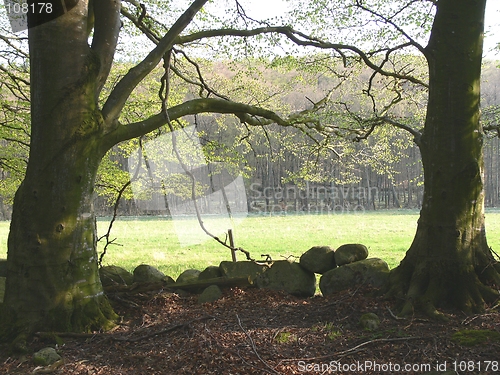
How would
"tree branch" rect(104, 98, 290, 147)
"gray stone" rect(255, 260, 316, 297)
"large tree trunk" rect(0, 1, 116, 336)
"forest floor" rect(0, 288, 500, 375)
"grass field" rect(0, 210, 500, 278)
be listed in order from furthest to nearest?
1. "grass field" rect(0, 210, 500, 278)
2. "gray stone" rect(255, 260, 316, 297)
3. "tree branch" rect(104, 98, 290, 147)
4. "large tree trunk" rect(0, 1, 116, 336)
5. "forest floor" rect(0, 288, 500, 375)

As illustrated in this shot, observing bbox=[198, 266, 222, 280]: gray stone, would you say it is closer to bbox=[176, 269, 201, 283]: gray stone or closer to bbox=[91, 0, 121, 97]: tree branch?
bbox=[176, 269, 201, 283]: gray stone

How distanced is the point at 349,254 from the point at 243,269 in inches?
70.7

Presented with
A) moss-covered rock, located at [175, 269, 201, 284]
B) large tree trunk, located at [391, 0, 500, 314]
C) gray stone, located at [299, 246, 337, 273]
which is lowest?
moss-covered rock, located at [175, 269, 201, 284]

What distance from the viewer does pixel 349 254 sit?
6824 mm

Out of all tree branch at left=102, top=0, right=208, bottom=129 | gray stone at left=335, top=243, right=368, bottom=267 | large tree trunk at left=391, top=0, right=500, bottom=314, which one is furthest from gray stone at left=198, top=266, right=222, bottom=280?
tree branch at left=102, top=0, right=208, bottom=129

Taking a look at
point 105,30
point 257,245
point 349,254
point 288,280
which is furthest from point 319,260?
point 257,245

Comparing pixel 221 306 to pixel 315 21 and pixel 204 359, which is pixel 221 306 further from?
pixel 315 21

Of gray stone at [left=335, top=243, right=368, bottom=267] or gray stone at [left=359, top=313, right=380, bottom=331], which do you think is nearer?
gray stone at [left=359, top=313, right=380, bottom=331]

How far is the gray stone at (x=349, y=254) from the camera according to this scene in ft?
22.4

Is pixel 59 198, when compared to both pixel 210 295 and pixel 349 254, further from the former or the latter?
pixel 349 254

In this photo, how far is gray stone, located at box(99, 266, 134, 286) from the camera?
6867 millimetres

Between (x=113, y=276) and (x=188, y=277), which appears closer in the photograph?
(x=113, y=276)

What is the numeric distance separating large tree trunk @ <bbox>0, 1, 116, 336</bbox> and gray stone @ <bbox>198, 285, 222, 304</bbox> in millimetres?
1642

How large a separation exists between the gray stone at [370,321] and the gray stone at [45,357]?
3.20 meters
